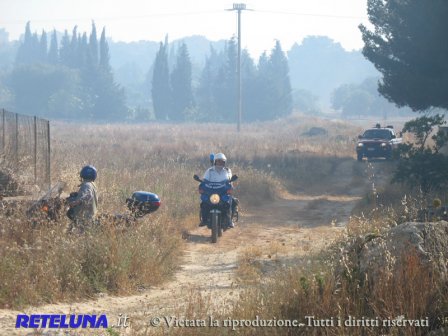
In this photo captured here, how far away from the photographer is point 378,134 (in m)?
33.0

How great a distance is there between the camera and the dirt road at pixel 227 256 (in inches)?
278

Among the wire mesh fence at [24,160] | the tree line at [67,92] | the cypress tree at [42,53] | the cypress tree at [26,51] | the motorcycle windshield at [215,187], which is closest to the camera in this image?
the wire mesh fence at [24,160]

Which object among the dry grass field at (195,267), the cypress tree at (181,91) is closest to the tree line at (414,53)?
the dry grass field at (195,267)

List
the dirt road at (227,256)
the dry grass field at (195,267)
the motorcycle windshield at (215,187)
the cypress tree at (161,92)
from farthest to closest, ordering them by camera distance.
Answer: the cypress tree at (161,92), the motorcycle windshield at (215,187), the dirt road at (227,256), the dry grass field at (195,267)

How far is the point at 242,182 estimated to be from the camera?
20922 millimetres

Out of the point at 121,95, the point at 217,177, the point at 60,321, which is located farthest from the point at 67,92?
the point at 60,321

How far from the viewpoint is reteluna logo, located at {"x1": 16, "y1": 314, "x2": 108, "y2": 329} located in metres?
6.48

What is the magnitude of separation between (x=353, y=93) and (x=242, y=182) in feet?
413

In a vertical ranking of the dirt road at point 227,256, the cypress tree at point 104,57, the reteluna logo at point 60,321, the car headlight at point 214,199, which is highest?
the cypress tree at point 104,57

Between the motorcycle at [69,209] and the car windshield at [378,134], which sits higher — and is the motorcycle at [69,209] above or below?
below

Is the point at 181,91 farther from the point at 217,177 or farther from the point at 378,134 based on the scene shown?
the point at 217,177

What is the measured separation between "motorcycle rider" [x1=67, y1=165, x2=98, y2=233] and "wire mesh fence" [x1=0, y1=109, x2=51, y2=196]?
10.6ft

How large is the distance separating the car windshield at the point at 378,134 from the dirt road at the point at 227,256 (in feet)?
33.8

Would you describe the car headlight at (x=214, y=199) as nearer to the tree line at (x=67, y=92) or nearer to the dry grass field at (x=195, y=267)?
the dry grass field at (x=195, y=267)
